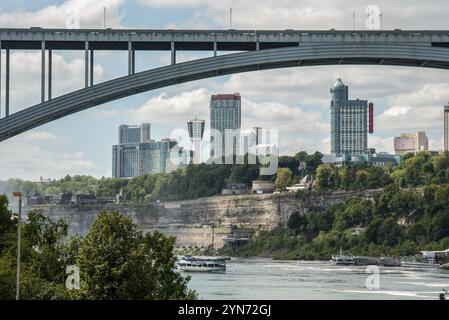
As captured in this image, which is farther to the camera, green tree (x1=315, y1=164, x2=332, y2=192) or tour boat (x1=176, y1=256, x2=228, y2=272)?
green tree (x1=315, y1=164, x2=332, y2=192)

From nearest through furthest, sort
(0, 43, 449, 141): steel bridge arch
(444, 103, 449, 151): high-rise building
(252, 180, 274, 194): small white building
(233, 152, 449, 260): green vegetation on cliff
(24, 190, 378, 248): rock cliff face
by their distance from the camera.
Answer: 1. (0, 43, 449, 141): steel bridge arch
2. (233, 152, 449, 260): green vegetation on cliff
3. (24, 190, 378, 248): rock cliff face
4. (252, 180, 274, 194): small white building
5. (444, 103, 449, 151): high-rise building

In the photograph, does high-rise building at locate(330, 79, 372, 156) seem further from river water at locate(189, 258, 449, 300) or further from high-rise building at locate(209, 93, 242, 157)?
river water at locate(189, 258, 449, 300)

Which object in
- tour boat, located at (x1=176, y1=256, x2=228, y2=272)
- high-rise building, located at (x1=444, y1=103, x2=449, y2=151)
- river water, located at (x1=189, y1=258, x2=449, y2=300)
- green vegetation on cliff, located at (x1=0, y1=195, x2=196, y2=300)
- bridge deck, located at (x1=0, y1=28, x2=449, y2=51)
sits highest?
high-rise building, located at (x1=444, y1=103, x2=449, y2=151)

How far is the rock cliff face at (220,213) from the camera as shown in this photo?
59469 millimetres

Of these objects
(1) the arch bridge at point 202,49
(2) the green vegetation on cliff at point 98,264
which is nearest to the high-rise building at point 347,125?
(1) the arch bridge at point 202,49

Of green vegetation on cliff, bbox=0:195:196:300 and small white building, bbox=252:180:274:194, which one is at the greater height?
small white building, bbox=252:180:274:194

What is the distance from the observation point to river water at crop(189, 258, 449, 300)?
2969 cm

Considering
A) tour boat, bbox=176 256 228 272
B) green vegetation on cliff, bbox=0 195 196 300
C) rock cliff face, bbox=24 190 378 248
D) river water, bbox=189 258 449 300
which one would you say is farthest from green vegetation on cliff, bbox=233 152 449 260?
green vegetation on cliff, bbox=0 195 196 300

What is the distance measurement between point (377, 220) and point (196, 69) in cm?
3646

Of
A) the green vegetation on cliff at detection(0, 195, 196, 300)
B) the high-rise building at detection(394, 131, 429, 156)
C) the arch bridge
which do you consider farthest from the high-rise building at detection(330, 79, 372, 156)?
the green vegetation on cliff at detection(0, 195, 196, 300)

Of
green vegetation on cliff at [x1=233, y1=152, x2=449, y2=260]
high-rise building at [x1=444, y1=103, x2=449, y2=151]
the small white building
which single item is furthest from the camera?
high-rise building at [x1=444, y1=103, x2=449, y2=151]
